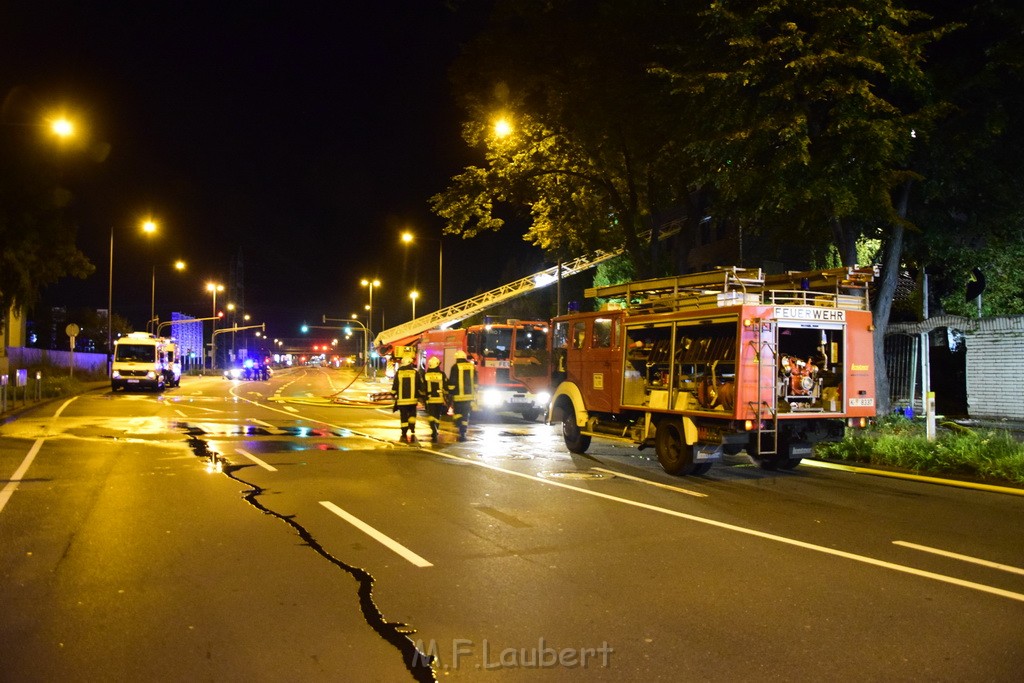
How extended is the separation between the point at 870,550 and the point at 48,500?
8.76 meters

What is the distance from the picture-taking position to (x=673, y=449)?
38.9 feet

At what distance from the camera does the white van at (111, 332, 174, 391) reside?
3525 cm

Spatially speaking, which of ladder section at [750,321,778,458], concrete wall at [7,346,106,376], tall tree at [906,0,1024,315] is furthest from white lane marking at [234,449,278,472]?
concrete wall at [7,346,106,376]

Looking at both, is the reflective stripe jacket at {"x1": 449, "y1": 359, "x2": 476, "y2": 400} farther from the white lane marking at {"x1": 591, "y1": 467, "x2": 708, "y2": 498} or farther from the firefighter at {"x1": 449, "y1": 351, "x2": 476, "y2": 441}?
the white lane marking at {"x1": 591, "y1": 467, "x2": 708, "y2": 498}

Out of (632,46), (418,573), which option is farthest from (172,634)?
(632,46)

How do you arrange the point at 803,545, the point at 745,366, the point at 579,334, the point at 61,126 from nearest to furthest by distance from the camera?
the point at 803,545
the point at 745,366
the point at 579,334
the point at 61,126

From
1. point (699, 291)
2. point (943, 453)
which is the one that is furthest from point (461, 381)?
point (943, 453)

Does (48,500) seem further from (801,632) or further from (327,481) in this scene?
(801,632)

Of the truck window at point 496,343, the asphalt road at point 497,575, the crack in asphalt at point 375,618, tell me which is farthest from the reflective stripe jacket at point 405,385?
the truck window at point 496,343

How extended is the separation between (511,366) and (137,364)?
20.5 meters

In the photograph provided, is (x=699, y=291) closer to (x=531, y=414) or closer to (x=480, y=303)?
(x=531, y=414)

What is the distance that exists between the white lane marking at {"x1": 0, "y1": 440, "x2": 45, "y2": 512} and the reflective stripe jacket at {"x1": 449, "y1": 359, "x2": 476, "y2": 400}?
7500mm

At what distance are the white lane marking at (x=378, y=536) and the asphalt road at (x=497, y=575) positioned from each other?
32 mm

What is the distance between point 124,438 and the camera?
51.5 feet
